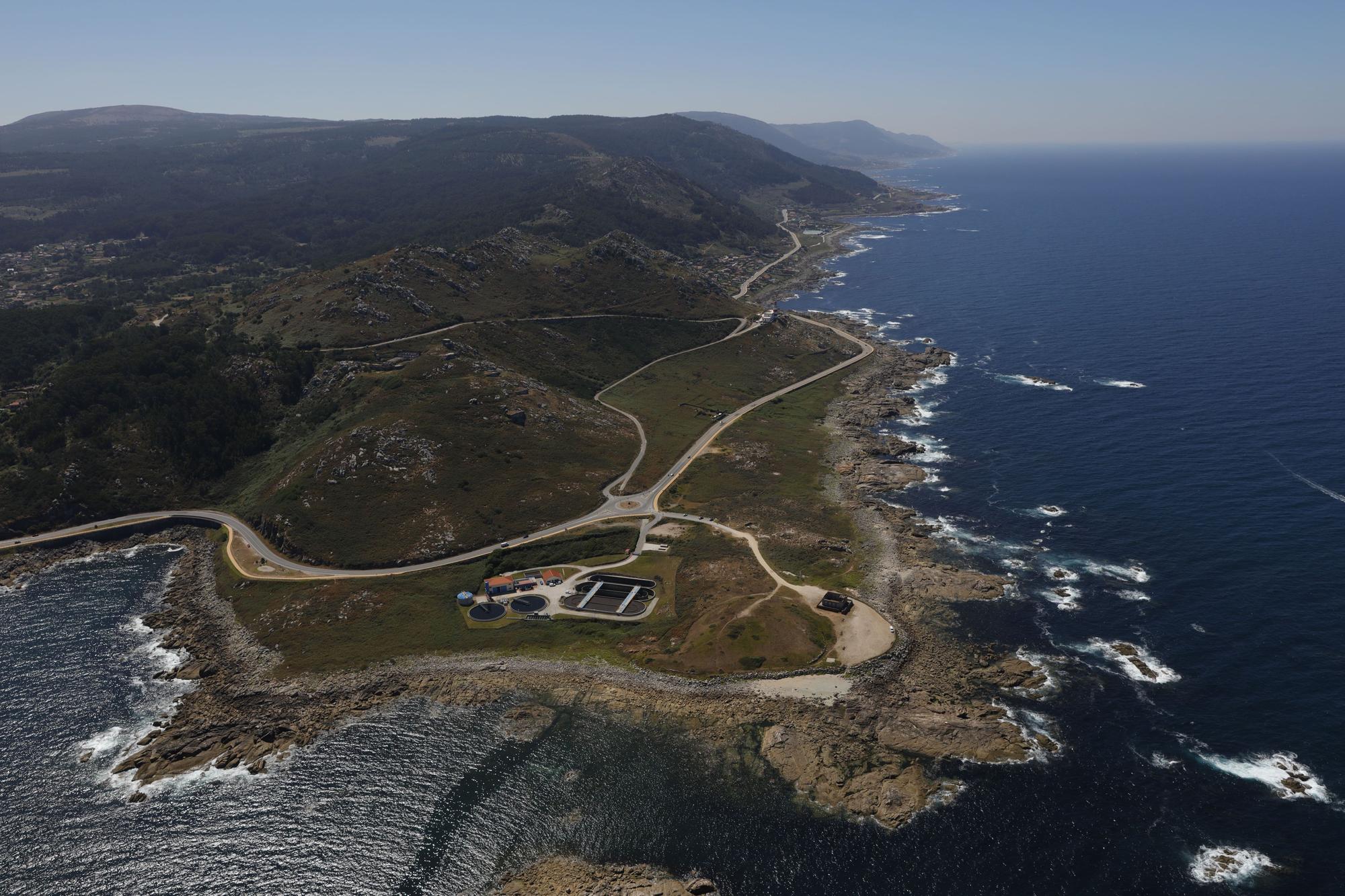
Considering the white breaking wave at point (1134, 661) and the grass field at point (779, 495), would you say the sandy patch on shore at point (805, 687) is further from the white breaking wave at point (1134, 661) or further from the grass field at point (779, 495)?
the white breaking wave at point (1134, 661)

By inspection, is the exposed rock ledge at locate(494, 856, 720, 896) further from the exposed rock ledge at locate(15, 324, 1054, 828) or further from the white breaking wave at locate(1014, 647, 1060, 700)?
the white breaking wave at locate(1014, 647, 1060, 700)

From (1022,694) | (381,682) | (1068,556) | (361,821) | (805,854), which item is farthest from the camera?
(1068,556)

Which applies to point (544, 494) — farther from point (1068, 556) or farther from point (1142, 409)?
point (1142, 409)

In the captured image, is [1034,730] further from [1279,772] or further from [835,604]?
[835,604]

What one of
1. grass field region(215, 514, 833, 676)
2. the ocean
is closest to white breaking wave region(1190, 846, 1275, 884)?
the ocean

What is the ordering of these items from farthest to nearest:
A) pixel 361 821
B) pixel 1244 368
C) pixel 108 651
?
pixel 1244 368, pixel 108 651, pixel 361 821

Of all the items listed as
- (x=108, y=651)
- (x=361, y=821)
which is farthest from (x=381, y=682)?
(x=108, y=651)

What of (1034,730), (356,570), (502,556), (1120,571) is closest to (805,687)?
(1034,730)
